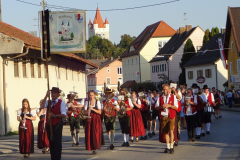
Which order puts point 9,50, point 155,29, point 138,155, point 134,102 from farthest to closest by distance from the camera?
point 155,29 → point 9,50 → point 134,102 → point 138,155

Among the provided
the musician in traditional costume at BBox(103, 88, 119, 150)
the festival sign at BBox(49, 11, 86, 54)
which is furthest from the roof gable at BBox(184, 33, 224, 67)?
the musician in traditional costume at BBox(103, 88, 119, 150)

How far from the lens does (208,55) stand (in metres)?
61.3

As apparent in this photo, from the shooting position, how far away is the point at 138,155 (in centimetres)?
1241

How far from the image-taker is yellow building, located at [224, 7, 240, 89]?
1949 inches

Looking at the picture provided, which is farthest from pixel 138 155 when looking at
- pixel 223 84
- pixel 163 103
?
pixel 223 84

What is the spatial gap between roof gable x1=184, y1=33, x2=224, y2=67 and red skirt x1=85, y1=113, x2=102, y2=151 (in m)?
→ 46.3

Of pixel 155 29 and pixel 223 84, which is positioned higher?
pixel 155 29

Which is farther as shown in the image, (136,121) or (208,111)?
(208,111)

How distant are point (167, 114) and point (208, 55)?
4967 centimetres

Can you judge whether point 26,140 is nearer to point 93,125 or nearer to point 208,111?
point 93,125

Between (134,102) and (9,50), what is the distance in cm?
822

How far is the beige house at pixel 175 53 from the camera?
2803 inches

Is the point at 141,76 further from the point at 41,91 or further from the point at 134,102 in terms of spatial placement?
the point at 134,102

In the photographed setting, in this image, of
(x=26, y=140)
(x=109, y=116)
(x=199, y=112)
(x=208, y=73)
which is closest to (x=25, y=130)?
(x=26, y=140)
